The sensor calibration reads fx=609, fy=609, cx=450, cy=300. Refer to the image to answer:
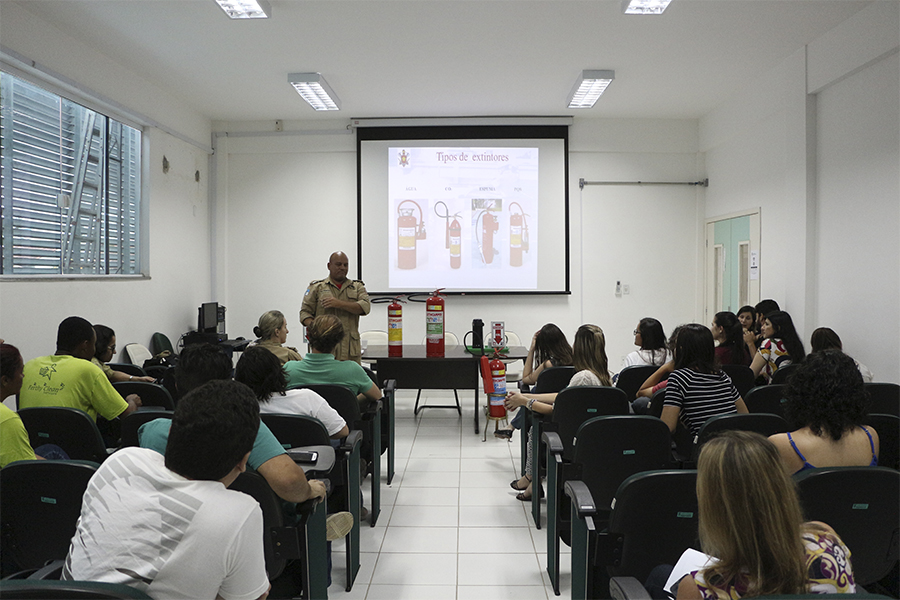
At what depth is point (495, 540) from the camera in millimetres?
3219

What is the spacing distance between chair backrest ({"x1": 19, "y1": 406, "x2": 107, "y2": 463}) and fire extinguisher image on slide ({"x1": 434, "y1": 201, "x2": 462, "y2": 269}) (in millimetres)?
5160

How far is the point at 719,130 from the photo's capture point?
679 cm

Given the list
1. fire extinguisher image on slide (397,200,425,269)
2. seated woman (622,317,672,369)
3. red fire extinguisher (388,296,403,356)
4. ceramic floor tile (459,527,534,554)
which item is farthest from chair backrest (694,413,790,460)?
fire extinguisher image on slide (397,200,425,269)

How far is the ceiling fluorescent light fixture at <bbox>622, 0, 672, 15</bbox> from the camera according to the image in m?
4.05

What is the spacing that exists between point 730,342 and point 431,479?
90.1 inches

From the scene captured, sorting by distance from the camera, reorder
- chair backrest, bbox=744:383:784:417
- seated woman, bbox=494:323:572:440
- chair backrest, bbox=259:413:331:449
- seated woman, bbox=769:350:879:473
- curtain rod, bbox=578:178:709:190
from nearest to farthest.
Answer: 1. seated woman, bbox=769:350:879:473
2. chair backrest, bbox=259:413:331:449
3. chair backrest, bbox=744:383:784:417
4. seated woman, bbox=494:323:572:440
5. curtain rod, bbox=578:178:709:190

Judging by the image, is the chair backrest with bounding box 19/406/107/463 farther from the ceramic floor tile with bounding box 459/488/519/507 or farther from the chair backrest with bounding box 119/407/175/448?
the ceramic floor tile with bounding box 459/488/519/507

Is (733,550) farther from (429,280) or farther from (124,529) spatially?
(429,280)

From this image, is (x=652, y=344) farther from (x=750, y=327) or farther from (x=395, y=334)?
(x=395, y=334)

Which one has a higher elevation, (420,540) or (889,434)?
(889,434)

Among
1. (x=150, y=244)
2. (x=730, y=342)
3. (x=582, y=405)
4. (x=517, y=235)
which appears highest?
(x=517, y=235)

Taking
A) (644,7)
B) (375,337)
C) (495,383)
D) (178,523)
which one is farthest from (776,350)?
(178,523)

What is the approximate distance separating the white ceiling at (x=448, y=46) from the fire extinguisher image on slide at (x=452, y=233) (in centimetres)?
125

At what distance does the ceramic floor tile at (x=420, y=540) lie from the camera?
3109mm
